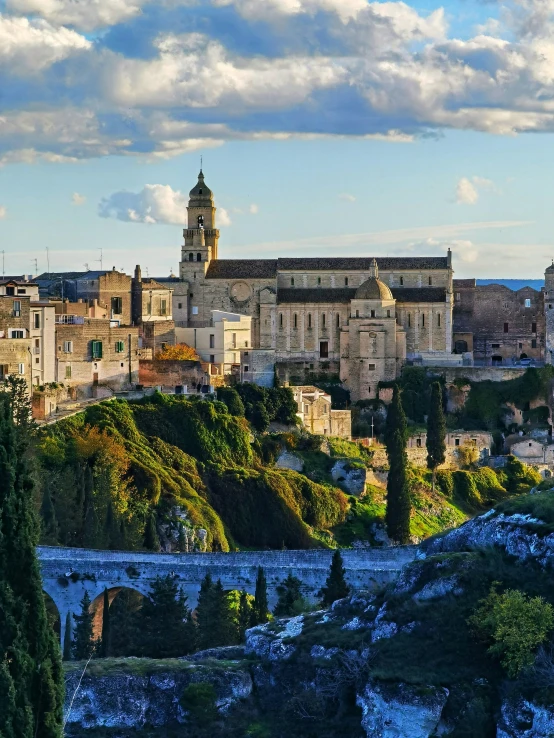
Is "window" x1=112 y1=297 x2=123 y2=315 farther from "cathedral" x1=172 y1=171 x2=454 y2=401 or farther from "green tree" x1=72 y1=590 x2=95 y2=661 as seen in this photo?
"green tree" x1=72 y1=590 x2=95 y2=661

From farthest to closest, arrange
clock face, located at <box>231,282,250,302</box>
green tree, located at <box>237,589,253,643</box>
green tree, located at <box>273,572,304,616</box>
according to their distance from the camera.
→ 1. clock face, located at <box>231,282,250,302</box>
2. green tree, located at <box>273,572,304,616</box>
3. green tree, located at <box>237,589,253,643</box>

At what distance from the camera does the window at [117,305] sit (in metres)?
77.5

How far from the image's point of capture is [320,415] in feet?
245

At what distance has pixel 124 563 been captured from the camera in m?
45.6

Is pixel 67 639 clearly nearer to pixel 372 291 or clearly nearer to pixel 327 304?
pixel 372 291

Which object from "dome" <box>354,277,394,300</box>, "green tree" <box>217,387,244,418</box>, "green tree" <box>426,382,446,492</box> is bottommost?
"green tree" <box>426,382,446,492</box>

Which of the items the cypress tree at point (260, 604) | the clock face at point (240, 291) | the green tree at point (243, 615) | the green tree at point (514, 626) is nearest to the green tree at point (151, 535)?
the green tree at point (243, 615)

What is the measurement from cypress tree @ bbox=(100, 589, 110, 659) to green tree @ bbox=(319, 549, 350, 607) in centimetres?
553

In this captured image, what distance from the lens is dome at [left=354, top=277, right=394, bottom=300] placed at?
79.8m

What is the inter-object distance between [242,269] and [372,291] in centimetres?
856

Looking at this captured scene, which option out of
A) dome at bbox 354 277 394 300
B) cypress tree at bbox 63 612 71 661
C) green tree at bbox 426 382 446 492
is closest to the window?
dome at bbox 354 277 394 300

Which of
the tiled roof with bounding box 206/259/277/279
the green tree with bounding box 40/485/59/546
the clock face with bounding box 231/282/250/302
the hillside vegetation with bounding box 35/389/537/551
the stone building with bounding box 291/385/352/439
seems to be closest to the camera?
the green tree with bounding box 40/485/59/546

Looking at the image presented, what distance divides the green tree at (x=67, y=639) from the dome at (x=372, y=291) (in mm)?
37383

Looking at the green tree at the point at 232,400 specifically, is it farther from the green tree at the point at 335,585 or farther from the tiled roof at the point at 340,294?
the green tree at the point at 335,585
